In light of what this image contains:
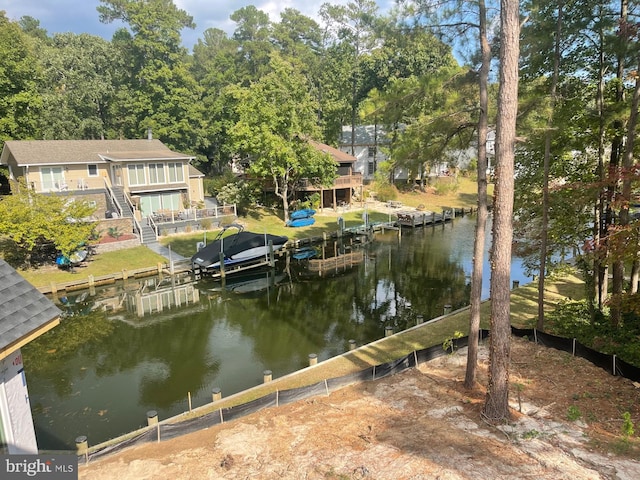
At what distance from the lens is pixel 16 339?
6.94 metres

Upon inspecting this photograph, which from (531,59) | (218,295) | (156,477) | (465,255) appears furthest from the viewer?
(465,255)

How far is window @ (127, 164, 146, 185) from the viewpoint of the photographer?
35438mm

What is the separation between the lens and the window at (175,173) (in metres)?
37.7

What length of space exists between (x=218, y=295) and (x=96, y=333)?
6.70m

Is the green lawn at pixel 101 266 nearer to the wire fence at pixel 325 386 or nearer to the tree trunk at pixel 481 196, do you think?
the wire fence at pixel 325 386

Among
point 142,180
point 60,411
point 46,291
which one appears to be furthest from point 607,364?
point 142,180

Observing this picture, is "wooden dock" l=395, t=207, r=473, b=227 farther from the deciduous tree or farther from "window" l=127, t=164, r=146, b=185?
"window" l=127, t=164, r=146, b=185

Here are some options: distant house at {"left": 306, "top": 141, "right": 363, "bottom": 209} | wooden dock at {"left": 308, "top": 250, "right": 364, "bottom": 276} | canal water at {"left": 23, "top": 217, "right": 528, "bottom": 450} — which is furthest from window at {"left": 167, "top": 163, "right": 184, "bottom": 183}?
wooden dock at {"left": 308, "top": 250, "right": 364, "bottom": 276}

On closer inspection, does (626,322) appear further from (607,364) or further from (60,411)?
(60,411)

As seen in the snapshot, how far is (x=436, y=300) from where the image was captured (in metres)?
23.0

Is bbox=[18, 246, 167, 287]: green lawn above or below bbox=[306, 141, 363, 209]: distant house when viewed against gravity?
below

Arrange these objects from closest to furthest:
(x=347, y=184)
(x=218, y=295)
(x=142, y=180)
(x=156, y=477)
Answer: (x=156, y=477) → (x=218, y=295) → (x=142, y=180) → (x=347, y=184)

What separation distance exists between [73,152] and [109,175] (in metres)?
3.19

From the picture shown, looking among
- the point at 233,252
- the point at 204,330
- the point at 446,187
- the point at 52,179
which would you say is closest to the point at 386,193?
the point at 446,187
